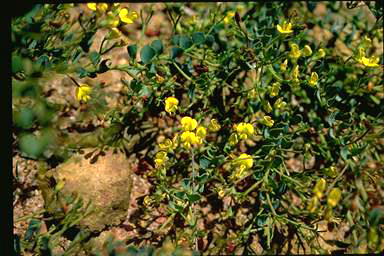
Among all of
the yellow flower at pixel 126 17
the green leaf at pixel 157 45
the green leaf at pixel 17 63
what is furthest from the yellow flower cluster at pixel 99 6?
the green leaf at pixel 17 63

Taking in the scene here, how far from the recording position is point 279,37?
2004 millimetres

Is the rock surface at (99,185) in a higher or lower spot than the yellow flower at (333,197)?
lower

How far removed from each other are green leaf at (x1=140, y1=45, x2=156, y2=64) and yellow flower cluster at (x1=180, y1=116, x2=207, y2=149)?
0.30m

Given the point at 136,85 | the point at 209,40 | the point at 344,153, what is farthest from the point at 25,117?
the point at 344,153

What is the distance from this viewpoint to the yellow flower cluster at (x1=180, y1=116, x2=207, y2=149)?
1937 millimetres

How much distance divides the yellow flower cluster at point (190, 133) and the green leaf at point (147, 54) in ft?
1.00

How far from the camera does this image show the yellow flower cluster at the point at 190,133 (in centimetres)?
194

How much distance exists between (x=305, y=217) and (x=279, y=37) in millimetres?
854

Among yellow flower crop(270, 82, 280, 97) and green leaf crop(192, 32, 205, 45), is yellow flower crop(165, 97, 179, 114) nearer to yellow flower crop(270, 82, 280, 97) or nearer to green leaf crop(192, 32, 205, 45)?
green leaf crop(192, 32, 205, 45)

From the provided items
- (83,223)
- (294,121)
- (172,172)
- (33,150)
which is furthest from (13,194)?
(294,121)

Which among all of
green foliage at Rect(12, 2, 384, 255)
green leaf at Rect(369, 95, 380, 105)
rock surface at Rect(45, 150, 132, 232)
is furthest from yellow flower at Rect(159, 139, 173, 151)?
green leaf at Rect(369, 95, 380, 105)

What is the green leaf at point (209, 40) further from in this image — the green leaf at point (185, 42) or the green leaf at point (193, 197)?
the green leaf at point (193, 197)

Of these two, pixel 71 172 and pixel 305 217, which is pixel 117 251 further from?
pixel 305 217

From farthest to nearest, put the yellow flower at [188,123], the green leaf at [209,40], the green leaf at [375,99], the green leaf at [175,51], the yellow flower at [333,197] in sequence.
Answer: the green leaf at [375,99] < the green leaf at [209,40] < the green leaf at [175,51] < the yellow flower at [188,123] < the yellow flower at [333,197]
